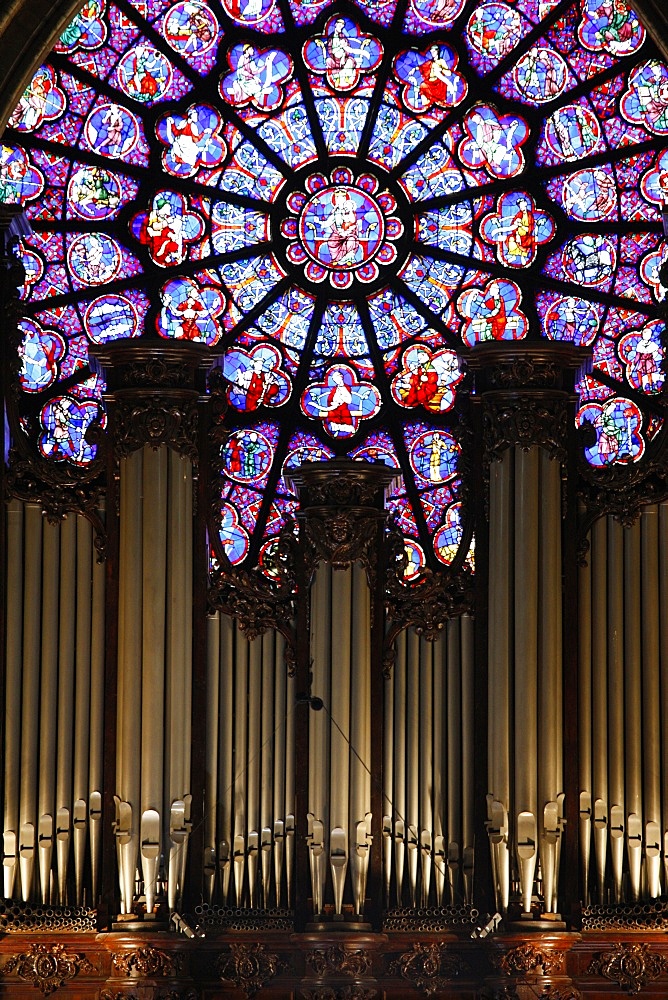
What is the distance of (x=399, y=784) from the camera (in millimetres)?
18781

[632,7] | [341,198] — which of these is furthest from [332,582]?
[632,7]

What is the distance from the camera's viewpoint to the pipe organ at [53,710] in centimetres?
1844

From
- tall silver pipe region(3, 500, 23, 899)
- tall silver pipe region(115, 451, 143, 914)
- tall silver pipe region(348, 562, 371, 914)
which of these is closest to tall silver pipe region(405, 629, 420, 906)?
tall silver pipe region(348, 562, 371, 914)

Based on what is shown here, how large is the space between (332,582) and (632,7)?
4.90m

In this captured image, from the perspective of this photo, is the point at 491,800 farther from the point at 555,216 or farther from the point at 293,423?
the point at 555,216

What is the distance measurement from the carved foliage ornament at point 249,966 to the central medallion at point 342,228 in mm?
4954

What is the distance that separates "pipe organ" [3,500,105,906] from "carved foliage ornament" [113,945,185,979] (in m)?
0.52

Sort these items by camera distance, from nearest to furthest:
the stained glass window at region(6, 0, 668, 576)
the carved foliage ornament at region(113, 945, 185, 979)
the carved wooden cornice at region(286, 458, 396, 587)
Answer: the carved foliage ornament at region(113, 945, 185, 979), the carved wooden cornice at region(286, 458, 396, 587), the stained glass window at region(6, 0, 668, 576)

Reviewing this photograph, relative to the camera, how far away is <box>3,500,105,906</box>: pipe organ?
726 inches

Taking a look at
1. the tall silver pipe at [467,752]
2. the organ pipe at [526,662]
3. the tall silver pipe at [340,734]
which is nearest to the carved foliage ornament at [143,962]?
the tall silver pipe at [340,734]

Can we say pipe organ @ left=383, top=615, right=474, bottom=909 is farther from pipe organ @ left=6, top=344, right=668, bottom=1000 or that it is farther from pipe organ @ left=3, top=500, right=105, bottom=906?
pipe organ @ left=3, top=500, right=105, bottom=906

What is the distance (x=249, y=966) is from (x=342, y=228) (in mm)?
5478

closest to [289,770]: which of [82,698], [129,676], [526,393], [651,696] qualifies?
[129,676]

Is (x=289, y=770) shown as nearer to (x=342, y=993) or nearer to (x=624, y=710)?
(x=342, y=993)
